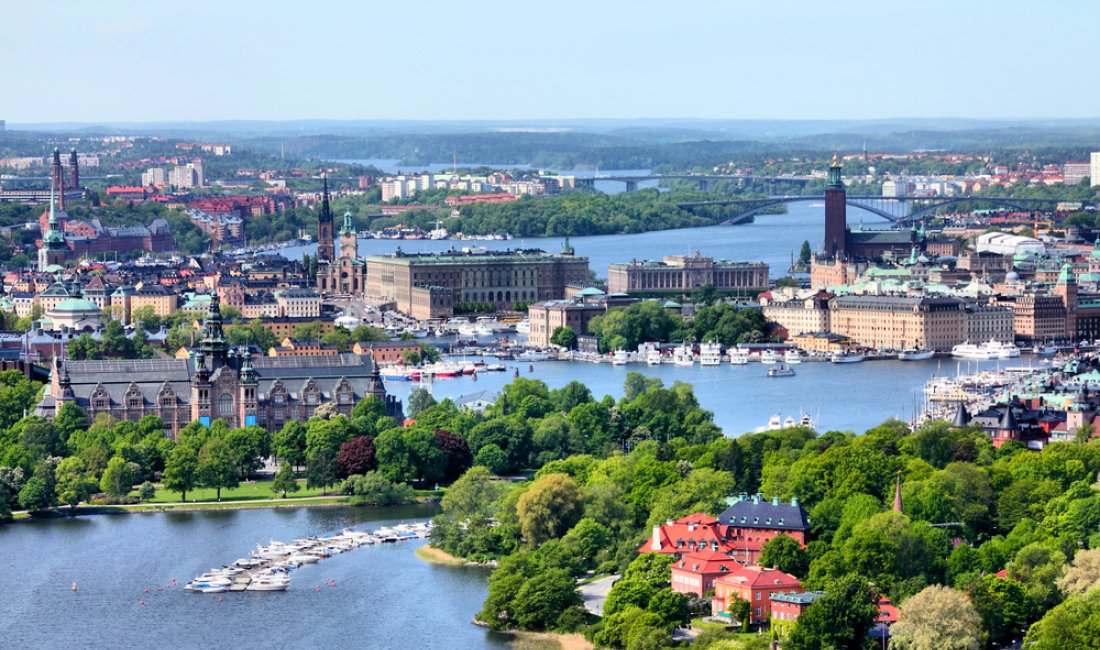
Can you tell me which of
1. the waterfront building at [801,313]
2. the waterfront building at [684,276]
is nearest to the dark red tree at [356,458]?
the waterfront building at [801,313]

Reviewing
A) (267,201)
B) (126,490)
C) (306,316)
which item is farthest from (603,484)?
(267,201)

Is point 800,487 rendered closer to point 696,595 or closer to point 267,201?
point 696,595

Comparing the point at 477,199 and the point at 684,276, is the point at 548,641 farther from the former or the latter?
the point at 477,199

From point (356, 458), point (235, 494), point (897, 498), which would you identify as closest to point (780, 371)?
point (356, 458)

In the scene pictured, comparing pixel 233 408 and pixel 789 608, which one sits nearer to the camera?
pixel 789 608

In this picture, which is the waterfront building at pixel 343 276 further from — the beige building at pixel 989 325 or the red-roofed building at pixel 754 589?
the red-roofed building at pixel 754 589

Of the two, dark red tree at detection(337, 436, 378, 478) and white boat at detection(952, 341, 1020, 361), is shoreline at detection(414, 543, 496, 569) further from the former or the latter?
white boat at detection(952, 341, 1020, 361)
